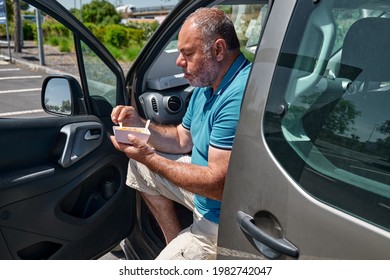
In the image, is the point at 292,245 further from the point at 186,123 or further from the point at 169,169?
the point at 186,123

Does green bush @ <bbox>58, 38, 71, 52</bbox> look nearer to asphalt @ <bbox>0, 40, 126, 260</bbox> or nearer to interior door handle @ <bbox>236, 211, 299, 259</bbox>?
asphalt @ <bbox>0, 40, 126, 260</bbox>

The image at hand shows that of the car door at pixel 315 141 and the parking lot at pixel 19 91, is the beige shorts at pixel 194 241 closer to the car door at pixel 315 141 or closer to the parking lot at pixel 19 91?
the car door at pixel 315 141

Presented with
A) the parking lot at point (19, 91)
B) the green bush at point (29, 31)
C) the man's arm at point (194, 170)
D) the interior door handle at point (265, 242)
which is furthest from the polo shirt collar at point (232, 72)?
the green bush at point (29, 31)

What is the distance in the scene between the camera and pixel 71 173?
209 centimetres

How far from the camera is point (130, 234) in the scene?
8.32 ft

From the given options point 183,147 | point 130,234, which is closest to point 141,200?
point 130,234

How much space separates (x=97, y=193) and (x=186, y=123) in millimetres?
627

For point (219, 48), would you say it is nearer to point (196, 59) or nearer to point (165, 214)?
point (196, 59)

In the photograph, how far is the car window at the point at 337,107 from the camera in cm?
105

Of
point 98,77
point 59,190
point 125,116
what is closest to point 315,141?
point 125,116

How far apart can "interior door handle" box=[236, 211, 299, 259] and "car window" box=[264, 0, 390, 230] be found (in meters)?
0.16

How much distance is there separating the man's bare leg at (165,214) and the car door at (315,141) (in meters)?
0.97

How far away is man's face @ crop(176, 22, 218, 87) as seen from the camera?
74.4 inches

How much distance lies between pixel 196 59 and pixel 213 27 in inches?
6.3
